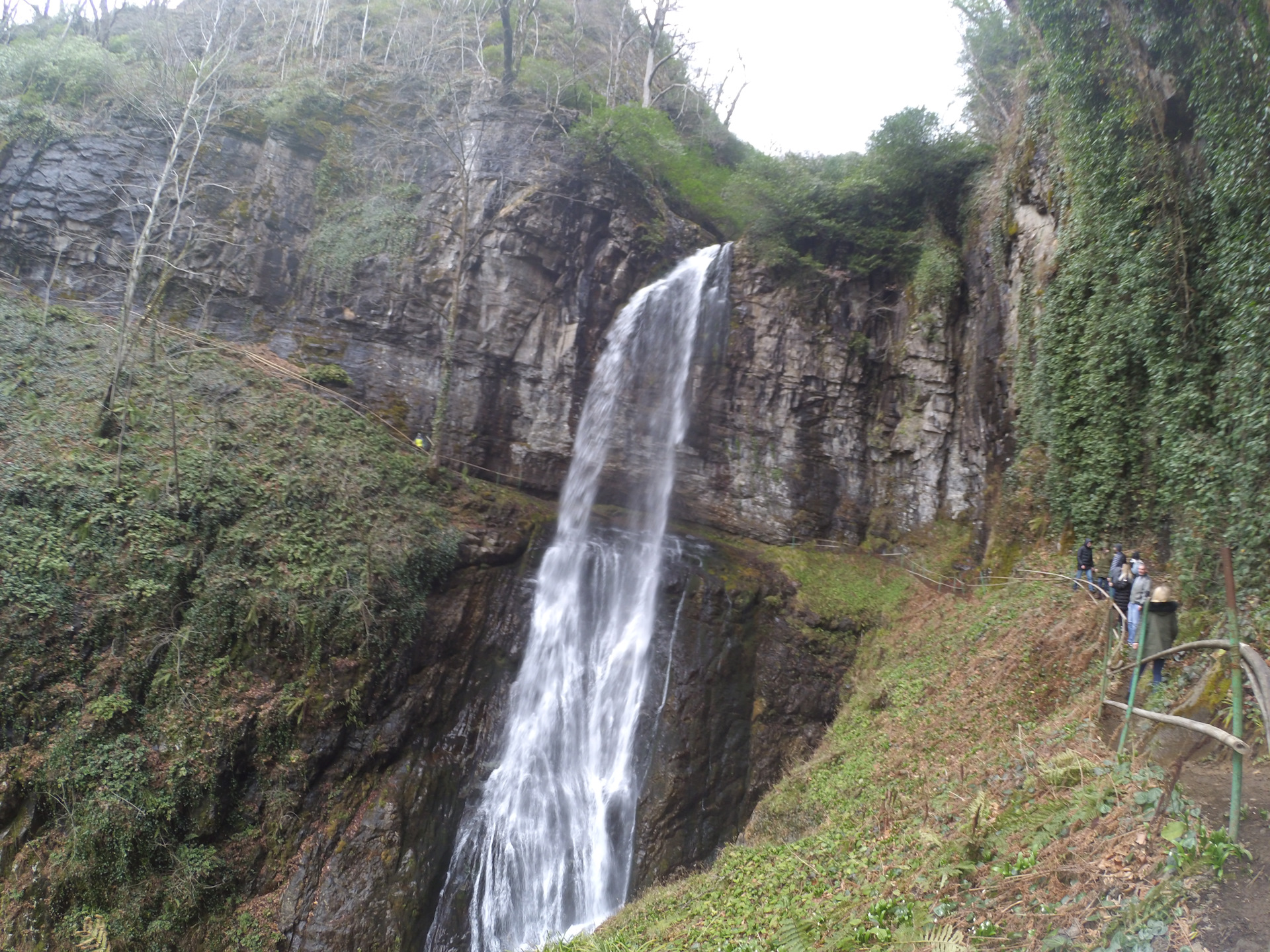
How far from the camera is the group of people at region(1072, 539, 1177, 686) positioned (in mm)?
6016

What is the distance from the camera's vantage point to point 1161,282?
8547 millimetres

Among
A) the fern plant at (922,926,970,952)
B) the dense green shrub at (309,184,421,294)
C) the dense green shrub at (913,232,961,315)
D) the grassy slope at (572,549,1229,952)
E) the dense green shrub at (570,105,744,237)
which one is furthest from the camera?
the dense green shrub at (570,105,744,237)

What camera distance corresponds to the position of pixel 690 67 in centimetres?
2430

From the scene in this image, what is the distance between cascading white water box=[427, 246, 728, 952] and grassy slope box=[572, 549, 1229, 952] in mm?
1569

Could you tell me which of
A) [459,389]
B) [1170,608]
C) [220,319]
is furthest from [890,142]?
[220,319]

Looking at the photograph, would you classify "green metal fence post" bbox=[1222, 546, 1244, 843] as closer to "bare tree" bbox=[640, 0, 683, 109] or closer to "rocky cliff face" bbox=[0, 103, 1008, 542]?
"rocky cliff face" bbox=[0, 103, 1008, 542]

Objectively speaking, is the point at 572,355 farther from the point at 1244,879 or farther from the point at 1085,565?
the point at 1244,879

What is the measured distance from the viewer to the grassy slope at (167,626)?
24.6 ft

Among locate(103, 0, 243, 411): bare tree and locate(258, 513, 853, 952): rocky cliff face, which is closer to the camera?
locate(258, 513, 853, 952): rocky cliff face

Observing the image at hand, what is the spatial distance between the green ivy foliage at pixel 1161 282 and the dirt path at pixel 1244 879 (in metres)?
3.68

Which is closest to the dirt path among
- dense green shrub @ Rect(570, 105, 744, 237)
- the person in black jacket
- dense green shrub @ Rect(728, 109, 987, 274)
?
the person in black jacket

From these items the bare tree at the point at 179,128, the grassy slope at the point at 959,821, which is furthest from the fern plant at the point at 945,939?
the bare tree at the point at 179,128

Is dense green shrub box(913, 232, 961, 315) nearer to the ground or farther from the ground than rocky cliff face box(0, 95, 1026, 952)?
farther from the ground

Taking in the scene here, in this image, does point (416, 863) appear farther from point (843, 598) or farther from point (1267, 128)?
point (1267, 128)
